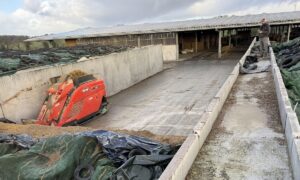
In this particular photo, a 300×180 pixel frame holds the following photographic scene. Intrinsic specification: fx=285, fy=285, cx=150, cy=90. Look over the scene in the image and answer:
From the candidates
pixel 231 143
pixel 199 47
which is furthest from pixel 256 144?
pixel 199 47

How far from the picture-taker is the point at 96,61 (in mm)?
14461

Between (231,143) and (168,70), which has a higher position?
(231,143)

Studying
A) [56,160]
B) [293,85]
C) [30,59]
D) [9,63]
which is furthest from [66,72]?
[293,85]

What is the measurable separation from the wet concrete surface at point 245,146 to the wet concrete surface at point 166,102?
322 cm

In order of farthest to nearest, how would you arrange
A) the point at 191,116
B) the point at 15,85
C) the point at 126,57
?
1. the point at 126,57
2. the point at 191,116
3. the point at 15,85

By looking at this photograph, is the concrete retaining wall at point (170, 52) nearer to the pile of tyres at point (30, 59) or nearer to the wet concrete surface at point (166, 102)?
the wet concrete surface at point (166, 102)

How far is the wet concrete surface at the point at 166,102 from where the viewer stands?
10359mm

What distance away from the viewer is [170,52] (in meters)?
27.2

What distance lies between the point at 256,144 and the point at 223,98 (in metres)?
2.31

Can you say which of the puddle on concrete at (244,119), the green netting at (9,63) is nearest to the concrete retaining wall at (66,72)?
the green netting at (9,63)

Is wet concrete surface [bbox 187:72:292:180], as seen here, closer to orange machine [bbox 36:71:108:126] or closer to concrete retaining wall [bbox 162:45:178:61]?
orange machine [bbox 36:71:108:126]

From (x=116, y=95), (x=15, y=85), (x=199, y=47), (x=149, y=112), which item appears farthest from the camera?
(x=199, y=47)

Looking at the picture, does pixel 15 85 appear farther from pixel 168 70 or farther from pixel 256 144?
pixel 168 70

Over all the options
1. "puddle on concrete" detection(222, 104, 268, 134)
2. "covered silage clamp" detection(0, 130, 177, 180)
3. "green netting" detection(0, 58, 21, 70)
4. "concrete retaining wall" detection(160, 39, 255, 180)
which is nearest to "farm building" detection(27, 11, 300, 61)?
"green netting" detection(0, 58, 21, 70)
